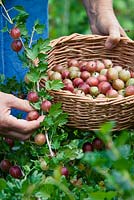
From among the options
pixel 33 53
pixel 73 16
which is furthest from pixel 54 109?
pixel 73 16

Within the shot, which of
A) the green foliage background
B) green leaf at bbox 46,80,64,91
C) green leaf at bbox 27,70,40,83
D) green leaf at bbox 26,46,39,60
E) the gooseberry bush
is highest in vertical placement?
green leaf at bbox 26,46,39,60

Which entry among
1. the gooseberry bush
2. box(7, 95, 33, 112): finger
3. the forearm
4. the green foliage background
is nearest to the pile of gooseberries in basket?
the gooseberry bush

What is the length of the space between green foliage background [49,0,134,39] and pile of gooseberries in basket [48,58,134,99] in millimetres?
3193

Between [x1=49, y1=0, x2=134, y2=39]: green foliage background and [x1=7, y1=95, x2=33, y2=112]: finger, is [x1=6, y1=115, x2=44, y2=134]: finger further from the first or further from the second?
[x1=49, y1=0, x2=134, y2=39]: green foliage background

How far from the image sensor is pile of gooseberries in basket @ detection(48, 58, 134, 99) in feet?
6.88

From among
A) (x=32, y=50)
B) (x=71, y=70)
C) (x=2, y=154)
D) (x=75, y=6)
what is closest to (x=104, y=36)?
(x=71, y=70)

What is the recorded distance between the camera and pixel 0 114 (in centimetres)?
191

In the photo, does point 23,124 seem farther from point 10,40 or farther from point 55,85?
point 10,40

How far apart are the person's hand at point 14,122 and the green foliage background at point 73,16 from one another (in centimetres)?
357

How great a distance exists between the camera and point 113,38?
7.85 ft

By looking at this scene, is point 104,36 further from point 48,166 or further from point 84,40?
point 48,166

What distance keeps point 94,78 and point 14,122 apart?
1.25 feet

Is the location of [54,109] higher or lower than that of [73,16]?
higher

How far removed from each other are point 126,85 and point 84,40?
350 mm
